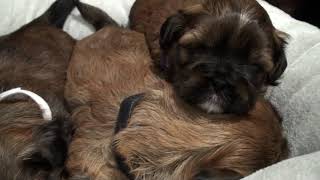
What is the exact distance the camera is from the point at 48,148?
1594 millimetres

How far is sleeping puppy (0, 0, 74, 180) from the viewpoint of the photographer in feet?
4.99

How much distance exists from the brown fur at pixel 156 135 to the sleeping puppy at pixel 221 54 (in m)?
0.05

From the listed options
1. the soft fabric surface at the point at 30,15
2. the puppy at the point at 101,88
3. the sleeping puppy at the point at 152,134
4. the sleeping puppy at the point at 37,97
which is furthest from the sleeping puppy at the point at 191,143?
the soft fabric surface at the point at 30,15

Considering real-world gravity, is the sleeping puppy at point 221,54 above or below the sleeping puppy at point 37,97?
above

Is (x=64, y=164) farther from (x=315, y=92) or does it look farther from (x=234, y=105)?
(x=315, y=92)

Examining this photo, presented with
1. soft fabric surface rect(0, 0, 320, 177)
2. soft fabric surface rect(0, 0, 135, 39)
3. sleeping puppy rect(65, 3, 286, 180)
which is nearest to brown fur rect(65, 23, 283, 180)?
sleeping puppy rect(65, 3, 286, 180)

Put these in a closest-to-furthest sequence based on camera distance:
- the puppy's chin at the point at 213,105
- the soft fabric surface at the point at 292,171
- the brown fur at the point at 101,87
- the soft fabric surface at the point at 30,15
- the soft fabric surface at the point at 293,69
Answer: the soft fabric surface at the point at 292,171 → the puppy's chin at the point at 213,105 → the brown fur at the point at 101,87 → the soft fabric surface at the point at 293,69 → the soft fabric surface at the point at 30,15

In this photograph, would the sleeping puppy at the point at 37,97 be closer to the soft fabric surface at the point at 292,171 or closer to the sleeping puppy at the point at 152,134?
the sleeping puppy at the point at 152,134

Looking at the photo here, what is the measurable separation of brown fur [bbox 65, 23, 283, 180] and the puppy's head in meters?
0.05

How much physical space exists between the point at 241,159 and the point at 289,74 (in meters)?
0.69

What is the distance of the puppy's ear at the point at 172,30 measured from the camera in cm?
186

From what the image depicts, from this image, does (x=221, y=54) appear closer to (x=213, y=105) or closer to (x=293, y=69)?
(x=213, y=105)

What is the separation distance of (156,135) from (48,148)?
0.34 m

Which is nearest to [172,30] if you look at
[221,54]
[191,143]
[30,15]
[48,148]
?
[221,54]
